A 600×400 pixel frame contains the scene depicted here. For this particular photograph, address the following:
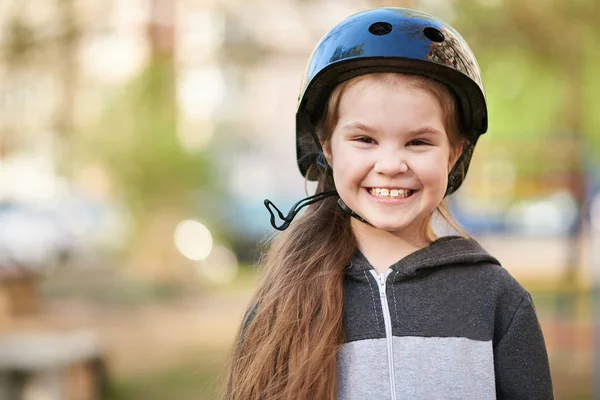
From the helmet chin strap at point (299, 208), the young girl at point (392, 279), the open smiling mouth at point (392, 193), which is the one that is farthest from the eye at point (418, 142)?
the helmet chin strap at point (299, 208)

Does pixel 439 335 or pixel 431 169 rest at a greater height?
pixel 431 169

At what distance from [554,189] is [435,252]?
20666 mm

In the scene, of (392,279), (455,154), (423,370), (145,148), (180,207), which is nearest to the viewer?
(423,370)

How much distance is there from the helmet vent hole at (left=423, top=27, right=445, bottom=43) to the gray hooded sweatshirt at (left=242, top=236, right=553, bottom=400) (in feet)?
1.89

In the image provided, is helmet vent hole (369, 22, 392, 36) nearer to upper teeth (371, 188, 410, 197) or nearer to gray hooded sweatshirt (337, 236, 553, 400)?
upper teeth (371, 188, 410, 197)

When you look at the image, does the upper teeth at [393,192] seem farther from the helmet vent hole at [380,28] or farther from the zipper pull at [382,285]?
the helmet vent hole at [380,28]

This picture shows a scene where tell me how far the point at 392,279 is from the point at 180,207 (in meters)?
11.3

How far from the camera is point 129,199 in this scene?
13078 mm

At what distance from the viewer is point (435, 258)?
222cm

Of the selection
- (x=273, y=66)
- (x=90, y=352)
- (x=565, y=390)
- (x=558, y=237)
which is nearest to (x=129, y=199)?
(x=90, y=352)

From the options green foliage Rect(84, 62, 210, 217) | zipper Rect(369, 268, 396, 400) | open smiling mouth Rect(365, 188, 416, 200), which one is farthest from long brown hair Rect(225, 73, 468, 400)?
green foliage Rect(84, 62, 210, 217)

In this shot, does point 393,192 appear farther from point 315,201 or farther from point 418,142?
point 315,201

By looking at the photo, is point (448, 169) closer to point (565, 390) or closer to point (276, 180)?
point (565, 390)

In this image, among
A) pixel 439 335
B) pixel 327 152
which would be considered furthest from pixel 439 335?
pixel 327 152
